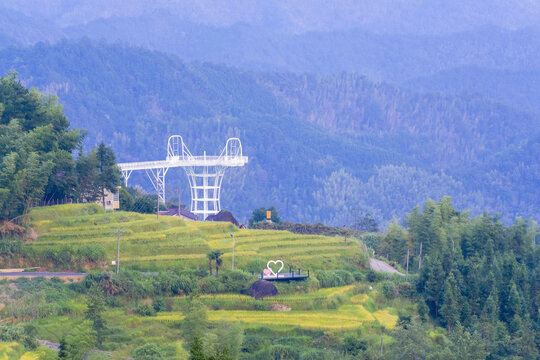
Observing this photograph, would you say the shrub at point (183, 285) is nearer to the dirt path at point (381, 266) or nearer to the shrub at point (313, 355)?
the shrub at point (313, 355)

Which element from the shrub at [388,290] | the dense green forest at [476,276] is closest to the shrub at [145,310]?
the dense green forest at [476,276]

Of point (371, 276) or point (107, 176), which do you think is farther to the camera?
point (107, 176)

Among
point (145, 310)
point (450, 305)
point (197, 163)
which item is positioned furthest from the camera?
point (197, 163)

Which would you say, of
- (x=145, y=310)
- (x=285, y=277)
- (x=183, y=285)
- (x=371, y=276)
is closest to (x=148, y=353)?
(x=145, y=310)

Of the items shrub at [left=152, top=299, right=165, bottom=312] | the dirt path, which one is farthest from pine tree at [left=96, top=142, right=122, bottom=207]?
the dirt path

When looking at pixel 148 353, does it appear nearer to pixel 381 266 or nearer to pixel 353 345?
pixel 353 345

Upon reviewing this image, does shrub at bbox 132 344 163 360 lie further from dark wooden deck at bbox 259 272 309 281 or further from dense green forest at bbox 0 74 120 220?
dense green forest at bbox 0 74 120 220
